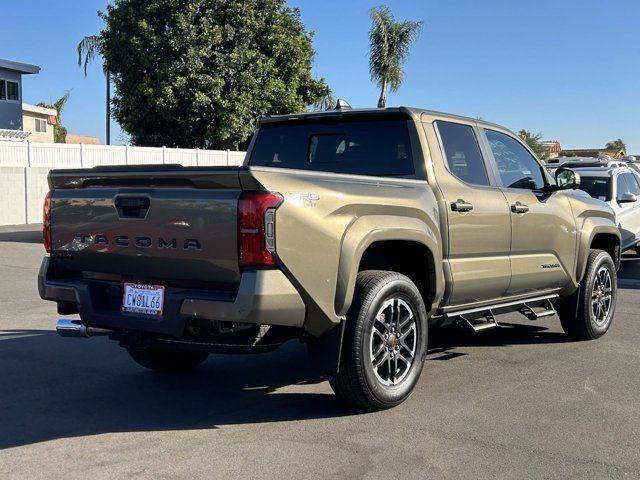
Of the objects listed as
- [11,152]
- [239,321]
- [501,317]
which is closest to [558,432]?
[239,321]

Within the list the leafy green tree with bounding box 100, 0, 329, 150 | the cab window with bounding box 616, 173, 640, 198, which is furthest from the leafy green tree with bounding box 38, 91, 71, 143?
the cab window with bounding box 616, 173, 640, 198

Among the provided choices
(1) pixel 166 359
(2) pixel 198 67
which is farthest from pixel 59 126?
(1) pixel 166 359

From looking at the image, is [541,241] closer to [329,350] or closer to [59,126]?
[329,350]

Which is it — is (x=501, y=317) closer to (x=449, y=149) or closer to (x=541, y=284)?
(x=541, y=284)

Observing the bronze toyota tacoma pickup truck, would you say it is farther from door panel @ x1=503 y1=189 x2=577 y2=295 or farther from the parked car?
the parked car

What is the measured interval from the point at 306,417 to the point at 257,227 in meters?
1.43

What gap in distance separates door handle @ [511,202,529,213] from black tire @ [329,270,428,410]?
1476 millimetres

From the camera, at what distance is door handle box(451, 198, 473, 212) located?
5.48m

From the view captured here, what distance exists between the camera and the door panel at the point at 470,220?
18.1 ft

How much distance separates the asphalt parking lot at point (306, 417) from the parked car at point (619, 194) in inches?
241

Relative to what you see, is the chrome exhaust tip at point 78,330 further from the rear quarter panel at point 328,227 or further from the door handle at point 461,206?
the door handle at point 461,206

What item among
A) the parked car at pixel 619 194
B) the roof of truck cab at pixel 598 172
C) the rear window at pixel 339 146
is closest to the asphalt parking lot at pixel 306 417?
the rear window at pixel 339 146

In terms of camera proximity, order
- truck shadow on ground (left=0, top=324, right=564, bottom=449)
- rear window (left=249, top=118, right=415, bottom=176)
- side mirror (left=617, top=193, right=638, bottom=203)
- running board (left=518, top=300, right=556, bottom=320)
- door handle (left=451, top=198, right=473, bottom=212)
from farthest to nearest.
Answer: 1. side mirror (left=617, top=193, right=638, bottom=203)
2. running board (left=518, top=300, right=556, bottom=320)
3. rear window (left=249, top=118, right=415, bottom=176)
4. door handle (left=451, top=198, right=473, bottom=212)
5. truck shadow on ground (left=0, top=324, right=564, bottom=449)

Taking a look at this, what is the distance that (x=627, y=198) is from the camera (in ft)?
42.0
